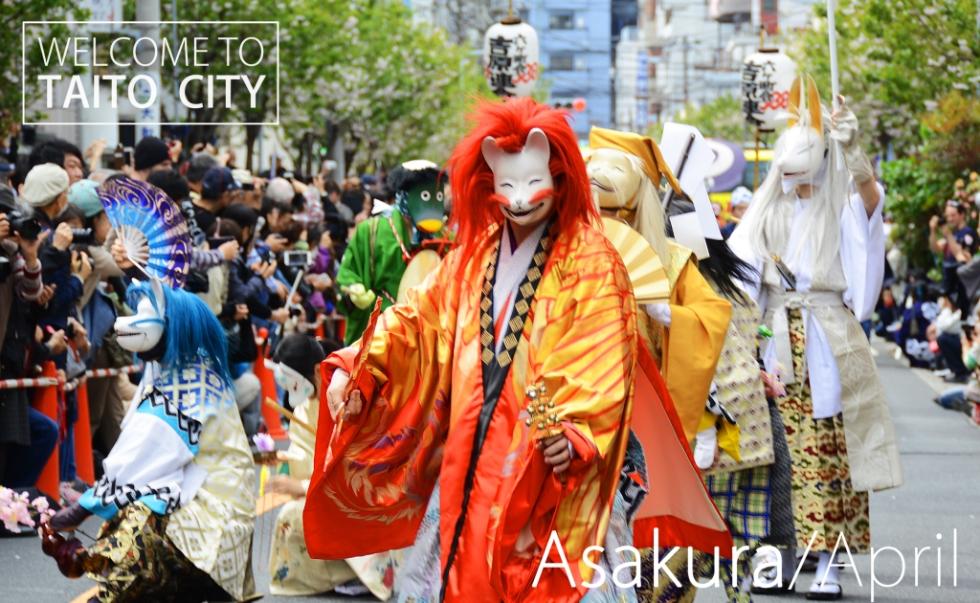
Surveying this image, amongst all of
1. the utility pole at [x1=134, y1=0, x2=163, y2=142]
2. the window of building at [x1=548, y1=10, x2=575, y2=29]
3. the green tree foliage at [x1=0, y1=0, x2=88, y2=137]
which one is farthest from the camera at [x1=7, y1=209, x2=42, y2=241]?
the window of building at [x1=548, y1=10, x2=575, y2=29]

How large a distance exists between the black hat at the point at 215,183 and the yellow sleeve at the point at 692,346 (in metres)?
6.01

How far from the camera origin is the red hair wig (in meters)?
5.34

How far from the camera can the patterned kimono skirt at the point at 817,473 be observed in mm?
8234

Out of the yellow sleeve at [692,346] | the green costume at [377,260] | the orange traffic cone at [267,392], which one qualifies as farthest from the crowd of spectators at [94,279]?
the yellow sleeve at [692,346]

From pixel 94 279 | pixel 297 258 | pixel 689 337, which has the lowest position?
pixel 297 258

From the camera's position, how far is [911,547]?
9.40 meters

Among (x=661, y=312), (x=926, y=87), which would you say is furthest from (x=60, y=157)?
(x=926, y=87)

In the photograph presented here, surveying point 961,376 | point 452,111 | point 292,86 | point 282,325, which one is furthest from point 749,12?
point 282,325

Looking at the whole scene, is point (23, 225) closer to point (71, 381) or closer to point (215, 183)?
point (71, 381)

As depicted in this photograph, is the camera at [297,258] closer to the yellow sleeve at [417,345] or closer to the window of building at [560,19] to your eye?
the yellow sleeve at [417,345]

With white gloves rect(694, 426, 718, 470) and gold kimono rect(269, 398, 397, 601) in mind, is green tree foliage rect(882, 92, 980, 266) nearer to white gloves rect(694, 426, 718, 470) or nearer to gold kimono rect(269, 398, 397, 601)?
gold kimono rect(269, 398, 397, 601)

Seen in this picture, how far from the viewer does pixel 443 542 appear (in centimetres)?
515

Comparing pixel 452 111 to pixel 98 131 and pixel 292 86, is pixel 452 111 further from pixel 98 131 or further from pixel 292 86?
pixel 98 131

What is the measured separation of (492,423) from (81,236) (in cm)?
570
